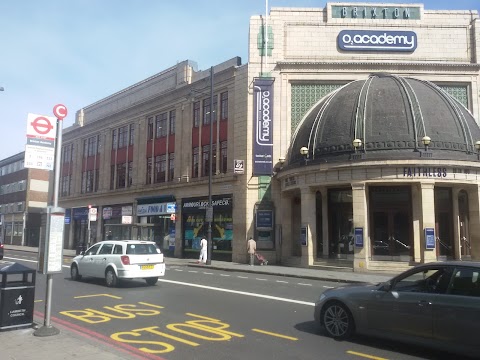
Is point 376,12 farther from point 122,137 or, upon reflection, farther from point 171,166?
point 122,137

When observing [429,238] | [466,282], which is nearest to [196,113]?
[429,238]

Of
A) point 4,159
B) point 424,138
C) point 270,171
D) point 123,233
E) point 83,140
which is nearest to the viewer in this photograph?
point 424,138

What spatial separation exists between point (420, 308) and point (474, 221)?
1840 cm

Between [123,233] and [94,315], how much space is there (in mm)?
30327

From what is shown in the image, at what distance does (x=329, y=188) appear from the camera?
24844 millimetres

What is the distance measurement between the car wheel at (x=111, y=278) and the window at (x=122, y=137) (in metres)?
26.4

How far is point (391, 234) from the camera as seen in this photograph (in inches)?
905

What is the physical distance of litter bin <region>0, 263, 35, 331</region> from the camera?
25.2 ft

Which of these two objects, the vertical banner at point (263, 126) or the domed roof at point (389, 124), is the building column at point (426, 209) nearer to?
the domed roof at point (389, 124)

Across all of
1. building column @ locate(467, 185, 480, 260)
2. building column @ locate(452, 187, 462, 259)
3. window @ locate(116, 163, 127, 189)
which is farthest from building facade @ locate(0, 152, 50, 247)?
building column @ locate(467, 185, 480, 260)

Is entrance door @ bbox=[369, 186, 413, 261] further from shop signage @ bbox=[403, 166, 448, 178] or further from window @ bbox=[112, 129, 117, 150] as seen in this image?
window @ bbox=[112, 129, 117, 150]

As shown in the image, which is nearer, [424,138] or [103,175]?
[424,138]

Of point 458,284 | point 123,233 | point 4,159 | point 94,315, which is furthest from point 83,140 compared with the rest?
point 458,284

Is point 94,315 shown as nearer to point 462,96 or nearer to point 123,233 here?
point 462,96
